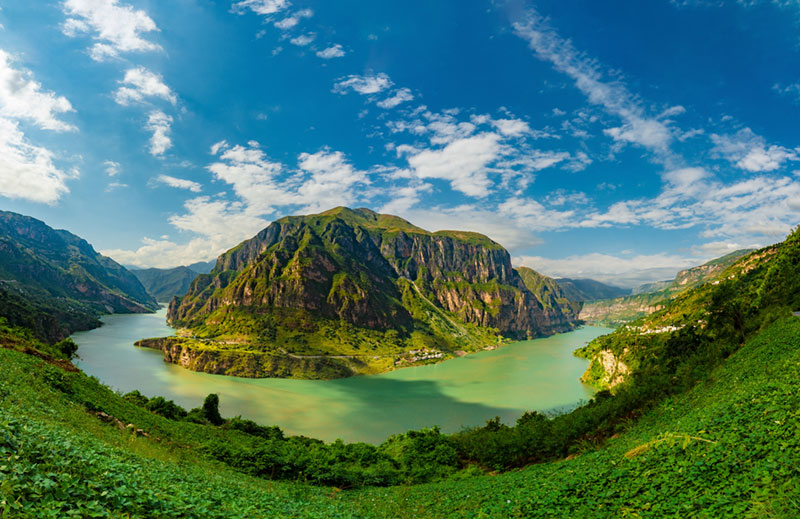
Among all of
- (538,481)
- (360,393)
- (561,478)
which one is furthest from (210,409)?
(360,393)

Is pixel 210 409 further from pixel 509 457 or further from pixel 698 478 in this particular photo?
pixel 698 478

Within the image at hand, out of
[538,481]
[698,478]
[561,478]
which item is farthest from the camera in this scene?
[538,481]

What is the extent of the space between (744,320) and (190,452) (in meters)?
49.4

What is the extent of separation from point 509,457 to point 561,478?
19.3 meters

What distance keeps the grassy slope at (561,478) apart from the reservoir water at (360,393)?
77470 millimetres

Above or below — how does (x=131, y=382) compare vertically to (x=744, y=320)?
below

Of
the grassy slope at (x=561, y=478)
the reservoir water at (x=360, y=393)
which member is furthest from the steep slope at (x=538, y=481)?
the reservoir water at (x=360, y=393)

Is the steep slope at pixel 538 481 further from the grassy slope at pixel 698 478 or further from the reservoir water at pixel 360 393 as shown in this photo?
the reservoir water at pixel 360 393

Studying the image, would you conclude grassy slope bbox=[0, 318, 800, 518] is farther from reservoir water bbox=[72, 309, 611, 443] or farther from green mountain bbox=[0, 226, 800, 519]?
reservoir water bbox=[72, 309, 611, 443]

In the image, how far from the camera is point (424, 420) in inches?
3969

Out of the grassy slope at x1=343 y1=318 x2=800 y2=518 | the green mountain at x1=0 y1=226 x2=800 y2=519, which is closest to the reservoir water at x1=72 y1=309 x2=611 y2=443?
the green mountain at x1=0 y1=226 x2=800 y2=519

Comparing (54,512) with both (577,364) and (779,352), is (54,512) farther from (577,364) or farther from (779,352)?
(577,364)

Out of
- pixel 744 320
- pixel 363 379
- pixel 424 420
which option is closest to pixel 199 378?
pixel 363 379

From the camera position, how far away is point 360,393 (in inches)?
5285
